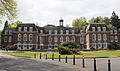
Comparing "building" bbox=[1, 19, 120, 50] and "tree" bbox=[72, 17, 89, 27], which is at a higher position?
"tree" bbox=[72, 17, 89, 27]

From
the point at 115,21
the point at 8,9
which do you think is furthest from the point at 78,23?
the point at 8,9

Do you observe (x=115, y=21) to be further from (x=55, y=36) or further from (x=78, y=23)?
(x=55, y=36)

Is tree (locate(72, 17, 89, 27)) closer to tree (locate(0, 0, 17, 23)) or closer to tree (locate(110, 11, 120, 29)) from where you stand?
tree (locate(110, 11, 120, 29))

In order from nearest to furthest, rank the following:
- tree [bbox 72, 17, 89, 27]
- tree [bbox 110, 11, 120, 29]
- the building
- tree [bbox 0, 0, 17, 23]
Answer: tree [bbox 0, 0, 17, 23] → the building → tree [bbox 72, 17, 89, 27] → tree [bbox 110, 11, 120, 29]

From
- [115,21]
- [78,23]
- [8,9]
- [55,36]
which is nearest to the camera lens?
[8,9]

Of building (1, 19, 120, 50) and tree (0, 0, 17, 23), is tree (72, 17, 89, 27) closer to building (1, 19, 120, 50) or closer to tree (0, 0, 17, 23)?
building (1, 19, 120, 50)

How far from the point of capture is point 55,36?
50.2m

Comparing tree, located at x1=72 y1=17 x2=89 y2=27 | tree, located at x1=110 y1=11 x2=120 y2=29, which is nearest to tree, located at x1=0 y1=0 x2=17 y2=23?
tree, located at x1=72 y1=17 x2=89 y2=27

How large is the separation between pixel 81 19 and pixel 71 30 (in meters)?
27.2

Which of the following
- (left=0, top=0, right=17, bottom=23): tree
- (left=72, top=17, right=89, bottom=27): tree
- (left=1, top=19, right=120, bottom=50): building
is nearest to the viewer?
(left=0, top=0, right=17, bottom=23): tree

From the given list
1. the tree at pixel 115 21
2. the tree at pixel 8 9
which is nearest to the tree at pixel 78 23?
the tree at pixel 115 21

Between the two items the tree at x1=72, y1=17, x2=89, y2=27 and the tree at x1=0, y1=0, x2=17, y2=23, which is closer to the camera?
the tree at x1=0, y1=0, x2=17, y2=23

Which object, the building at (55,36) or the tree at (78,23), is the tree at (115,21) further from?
the building at (55,36)

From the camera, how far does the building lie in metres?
43.9
